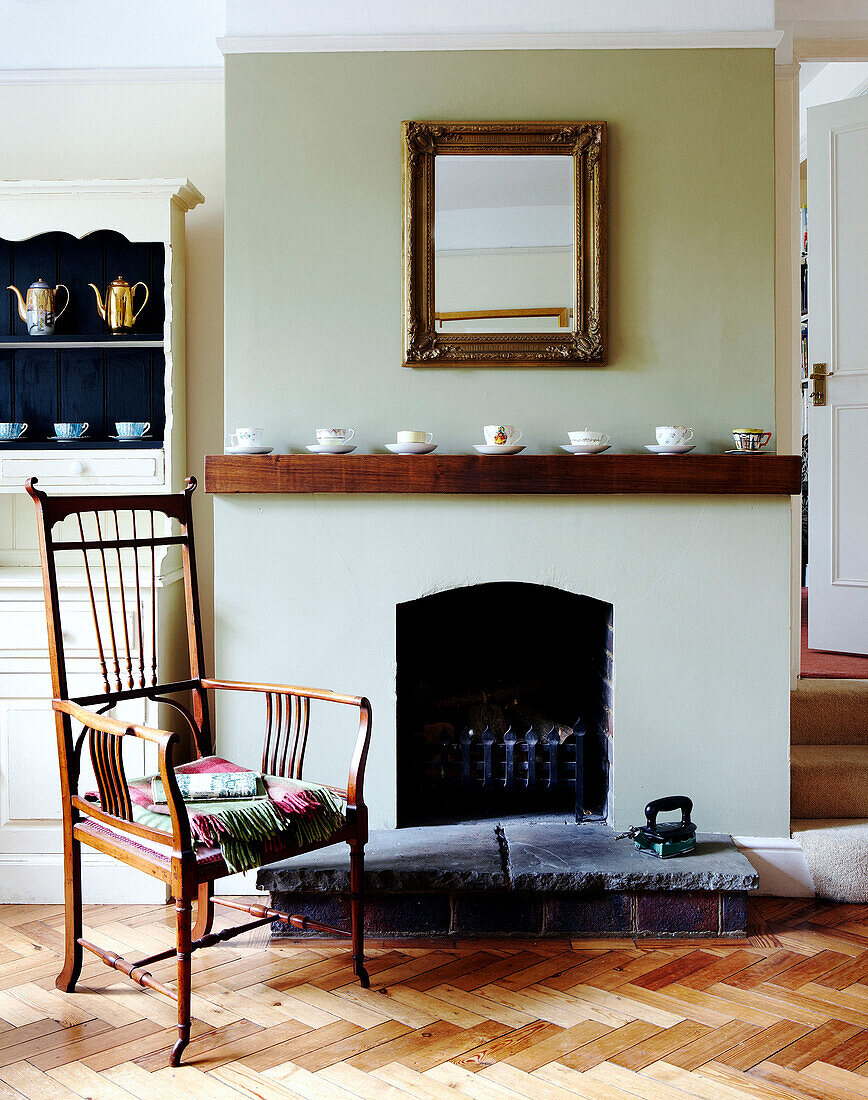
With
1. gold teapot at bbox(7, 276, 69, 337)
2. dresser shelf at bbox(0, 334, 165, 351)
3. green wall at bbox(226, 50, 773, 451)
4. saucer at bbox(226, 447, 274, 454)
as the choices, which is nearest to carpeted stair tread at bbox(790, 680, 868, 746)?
green wall at bbox(226, 50, 773, 451)

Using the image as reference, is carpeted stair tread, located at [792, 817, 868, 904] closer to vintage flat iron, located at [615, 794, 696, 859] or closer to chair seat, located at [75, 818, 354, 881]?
vintage flat iron, located at [615, 794, 696, 859]

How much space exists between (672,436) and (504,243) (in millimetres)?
725

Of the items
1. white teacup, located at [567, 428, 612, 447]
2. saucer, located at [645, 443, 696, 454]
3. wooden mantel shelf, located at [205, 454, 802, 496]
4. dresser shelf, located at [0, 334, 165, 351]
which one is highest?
dresser shelf, located at [0, 334, 165, 351]

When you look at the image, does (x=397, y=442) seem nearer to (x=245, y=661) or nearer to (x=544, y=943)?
(x=245, y=661)

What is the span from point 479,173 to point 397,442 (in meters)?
0.79

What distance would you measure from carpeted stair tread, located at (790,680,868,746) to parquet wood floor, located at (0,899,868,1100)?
731mm

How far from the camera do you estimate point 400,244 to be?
9.29 ft

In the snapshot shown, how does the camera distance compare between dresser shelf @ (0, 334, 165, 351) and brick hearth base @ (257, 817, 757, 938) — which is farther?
dresser shelf @ (0, 334, 165, 351)

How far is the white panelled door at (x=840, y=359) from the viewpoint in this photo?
12.2 ft

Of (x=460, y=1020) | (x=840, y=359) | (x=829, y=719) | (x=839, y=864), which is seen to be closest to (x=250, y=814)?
(x=460, y=1020)

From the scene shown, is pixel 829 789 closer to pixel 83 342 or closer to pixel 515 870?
pixel 515 870

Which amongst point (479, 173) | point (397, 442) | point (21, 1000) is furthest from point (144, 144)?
point (21, 1000)

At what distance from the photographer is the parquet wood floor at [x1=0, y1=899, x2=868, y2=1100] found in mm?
1938

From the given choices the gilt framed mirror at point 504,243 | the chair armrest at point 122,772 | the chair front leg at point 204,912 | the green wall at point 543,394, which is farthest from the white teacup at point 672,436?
the chair front leg at point 204,912
